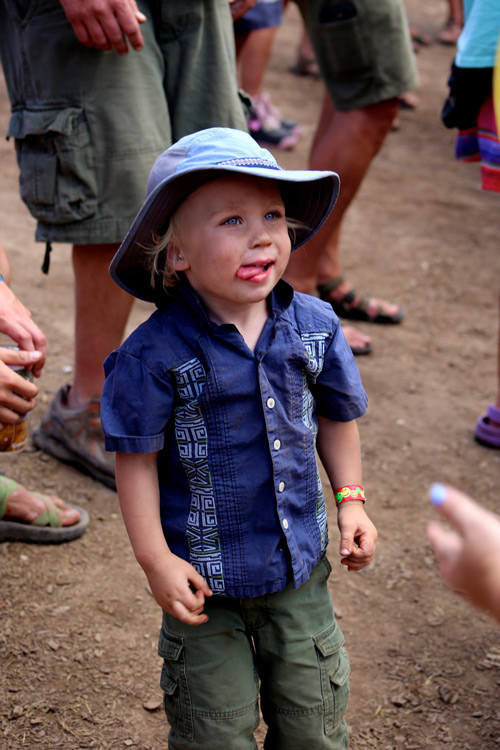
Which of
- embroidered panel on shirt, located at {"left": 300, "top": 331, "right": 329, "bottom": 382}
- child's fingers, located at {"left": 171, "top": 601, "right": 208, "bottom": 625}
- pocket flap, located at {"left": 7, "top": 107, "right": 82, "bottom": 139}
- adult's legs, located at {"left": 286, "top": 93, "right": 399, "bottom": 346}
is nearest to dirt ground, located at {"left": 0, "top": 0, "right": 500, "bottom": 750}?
adult's legs, located at {"left": 286, "top": 93, "right": 399, "bottom": 346}

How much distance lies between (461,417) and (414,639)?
137 centimetres

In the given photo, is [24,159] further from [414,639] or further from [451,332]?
[451,332]

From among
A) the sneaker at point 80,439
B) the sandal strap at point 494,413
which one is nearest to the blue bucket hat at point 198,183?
the sneaker at point 80,439

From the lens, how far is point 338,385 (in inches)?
69.4

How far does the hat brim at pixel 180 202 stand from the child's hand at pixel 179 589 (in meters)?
0.52

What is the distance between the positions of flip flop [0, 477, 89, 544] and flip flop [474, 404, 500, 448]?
5.22 feet

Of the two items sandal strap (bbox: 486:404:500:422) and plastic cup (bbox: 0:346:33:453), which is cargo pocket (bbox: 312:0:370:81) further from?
plastic cup (bbox: 0:346:33:453)

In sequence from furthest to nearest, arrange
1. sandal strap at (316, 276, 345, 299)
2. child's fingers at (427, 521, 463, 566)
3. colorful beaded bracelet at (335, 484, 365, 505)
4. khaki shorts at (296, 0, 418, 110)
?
1. sandal strap at (316, 276, 345, 299)
2. khaki shorts at (296, 0, 418, 110)
3. colorful beaded bracelet at (335, 484, 365, 505)
4. child's fingers at (427, 521, 463, 566)

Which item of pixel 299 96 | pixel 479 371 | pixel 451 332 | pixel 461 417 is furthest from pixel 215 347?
pixel 299 96

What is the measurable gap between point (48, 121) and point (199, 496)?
1.32m

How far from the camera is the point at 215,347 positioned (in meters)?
1.64

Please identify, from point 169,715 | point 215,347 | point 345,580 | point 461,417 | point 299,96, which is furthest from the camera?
A: point 299,96

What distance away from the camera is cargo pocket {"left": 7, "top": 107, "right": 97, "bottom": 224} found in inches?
98.1

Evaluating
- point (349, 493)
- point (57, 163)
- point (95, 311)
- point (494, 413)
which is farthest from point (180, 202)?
point (494, 413)
